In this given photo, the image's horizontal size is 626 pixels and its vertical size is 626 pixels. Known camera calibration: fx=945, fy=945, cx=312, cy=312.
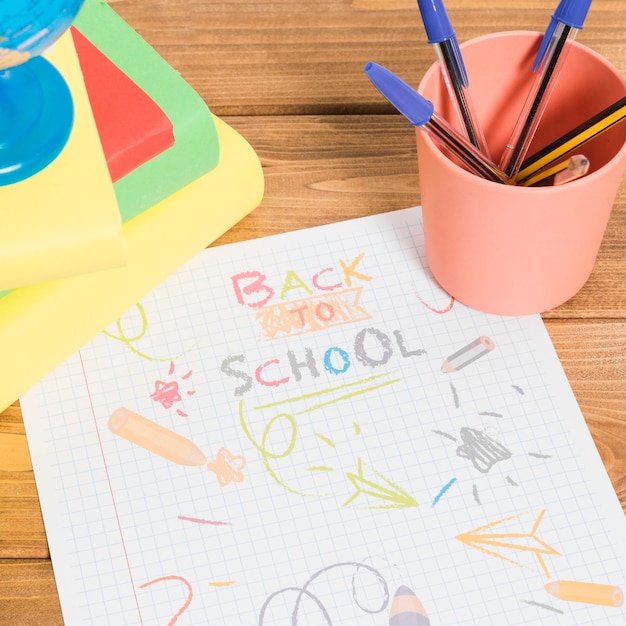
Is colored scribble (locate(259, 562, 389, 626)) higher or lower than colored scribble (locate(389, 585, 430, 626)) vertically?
→ higher

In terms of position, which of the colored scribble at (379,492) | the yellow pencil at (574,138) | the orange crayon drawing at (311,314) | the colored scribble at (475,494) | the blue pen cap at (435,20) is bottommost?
the colored scribble at (475,494)

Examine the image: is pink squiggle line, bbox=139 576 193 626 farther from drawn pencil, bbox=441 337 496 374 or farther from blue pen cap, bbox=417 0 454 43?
blue pen cap, bbox=417 0 454 43

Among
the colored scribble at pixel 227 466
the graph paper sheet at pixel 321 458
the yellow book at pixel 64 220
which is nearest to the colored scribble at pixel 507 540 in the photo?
the graph paper sheet at pixel 321 458

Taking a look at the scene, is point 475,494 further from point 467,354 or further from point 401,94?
point 401,94

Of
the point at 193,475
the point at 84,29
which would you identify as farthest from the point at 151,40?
the point at 193,475

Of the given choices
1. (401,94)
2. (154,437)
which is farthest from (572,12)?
(154,437)

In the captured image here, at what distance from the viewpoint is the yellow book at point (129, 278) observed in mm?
511

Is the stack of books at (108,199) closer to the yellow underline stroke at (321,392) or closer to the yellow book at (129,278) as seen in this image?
the yellow book at (129,278)

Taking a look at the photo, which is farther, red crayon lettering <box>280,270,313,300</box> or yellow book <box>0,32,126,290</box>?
red crayon lettering <box>280,270,313,300</box>

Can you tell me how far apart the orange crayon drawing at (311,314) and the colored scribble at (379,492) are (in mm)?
95

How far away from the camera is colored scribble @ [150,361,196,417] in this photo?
0.53 meters

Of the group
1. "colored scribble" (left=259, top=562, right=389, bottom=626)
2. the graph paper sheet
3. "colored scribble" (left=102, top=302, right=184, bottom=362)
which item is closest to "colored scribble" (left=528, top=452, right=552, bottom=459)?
the graph paper sheet

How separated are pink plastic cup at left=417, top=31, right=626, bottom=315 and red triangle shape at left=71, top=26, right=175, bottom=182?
0.47ft

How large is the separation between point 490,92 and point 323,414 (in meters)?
0.20
